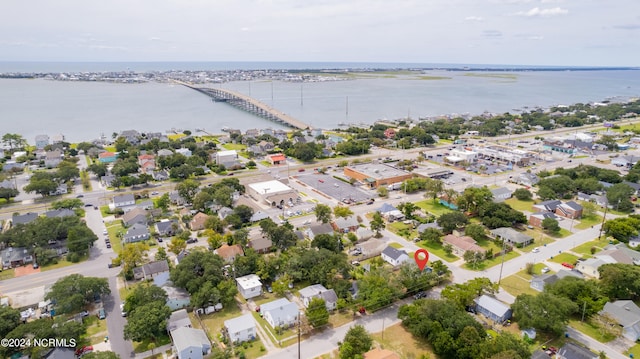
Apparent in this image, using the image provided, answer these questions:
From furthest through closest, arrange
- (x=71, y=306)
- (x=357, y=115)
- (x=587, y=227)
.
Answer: (x=357, y=115) < (x=587, y=227) < (x=71, y=306)

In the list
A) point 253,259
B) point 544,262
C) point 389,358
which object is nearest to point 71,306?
point 253,259

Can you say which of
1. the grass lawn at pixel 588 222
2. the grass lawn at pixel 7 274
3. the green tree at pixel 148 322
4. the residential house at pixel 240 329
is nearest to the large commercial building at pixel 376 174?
the grass lawn at pixel 588 222

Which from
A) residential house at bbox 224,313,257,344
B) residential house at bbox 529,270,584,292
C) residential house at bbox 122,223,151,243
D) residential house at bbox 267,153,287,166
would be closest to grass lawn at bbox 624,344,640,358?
residential house at bbox 529,270,584,292

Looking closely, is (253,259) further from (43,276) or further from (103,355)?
(43,276)

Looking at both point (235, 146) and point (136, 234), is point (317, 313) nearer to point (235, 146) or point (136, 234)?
point (136, 234)

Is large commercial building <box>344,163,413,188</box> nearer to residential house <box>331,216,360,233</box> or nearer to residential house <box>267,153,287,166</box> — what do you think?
residential house <box>267,153,287,166</box>

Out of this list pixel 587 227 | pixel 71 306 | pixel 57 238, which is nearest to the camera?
pixel 71 306
